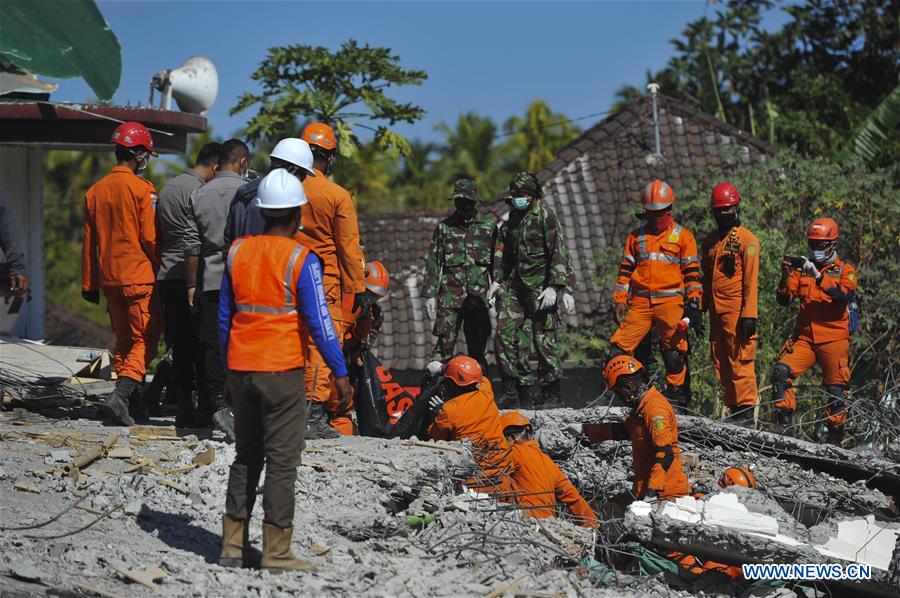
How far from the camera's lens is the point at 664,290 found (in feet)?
33.1

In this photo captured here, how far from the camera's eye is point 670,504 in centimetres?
767

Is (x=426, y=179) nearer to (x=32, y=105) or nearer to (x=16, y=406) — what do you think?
(x=32, y=105)

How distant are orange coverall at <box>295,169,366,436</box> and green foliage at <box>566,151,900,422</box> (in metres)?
5.83

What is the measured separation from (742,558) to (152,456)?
3.93 metres

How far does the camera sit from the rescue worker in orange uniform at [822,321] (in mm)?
10227

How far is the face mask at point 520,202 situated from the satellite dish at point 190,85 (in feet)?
14.1

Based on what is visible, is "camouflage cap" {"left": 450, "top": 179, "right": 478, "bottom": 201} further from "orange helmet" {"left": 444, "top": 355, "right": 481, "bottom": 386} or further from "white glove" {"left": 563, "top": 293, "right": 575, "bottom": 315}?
"orange helmet" {"left": 444, "top": 355, "right": 481, "bottom": 386}

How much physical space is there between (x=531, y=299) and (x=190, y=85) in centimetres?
485

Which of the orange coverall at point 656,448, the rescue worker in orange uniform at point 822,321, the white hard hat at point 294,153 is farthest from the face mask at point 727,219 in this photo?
the white hard hat at point 294,153

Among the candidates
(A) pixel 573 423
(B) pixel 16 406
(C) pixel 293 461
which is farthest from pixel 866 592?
(B) pixel 16 406

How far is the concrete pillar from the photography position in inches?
508

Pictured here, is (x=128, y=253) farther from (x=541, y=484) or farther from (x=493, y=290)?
(x=493, y=290)

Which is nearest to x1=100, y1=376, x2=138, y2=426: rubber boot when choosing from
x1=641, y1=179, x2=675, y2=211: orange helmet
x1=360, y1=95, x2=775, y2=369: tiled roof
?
x1=641, y1=179, x2=675, y2=211: orange helmet

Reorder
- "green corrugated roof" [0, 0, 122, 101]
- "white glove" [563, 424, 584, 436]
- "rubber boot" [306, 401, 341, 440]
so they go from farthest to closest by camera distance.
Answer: "green corrugated roof" [0, 0, 122, 101] < "white glove" [563, 424, 584, 436] < "rubber boot" [306, 401, 341, 440]
